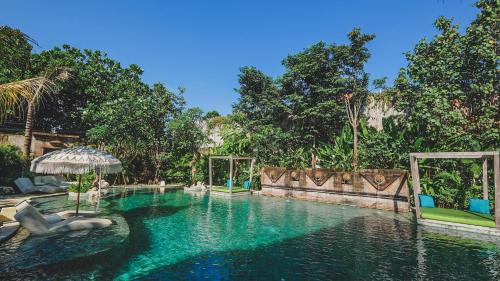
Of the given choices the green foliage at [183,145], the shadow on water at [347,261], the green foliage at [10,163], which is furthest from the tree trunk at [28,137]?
the shadow on water at [347,261]

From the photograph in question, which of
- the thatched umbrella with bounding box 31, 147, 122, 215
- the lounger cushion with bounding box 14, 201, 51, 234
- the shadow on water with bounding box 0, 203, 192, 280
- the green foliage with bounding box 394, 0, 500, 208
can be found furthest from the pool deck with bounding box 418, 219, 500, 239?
the lounger cushion with bounding box 14, 201, 51, 234

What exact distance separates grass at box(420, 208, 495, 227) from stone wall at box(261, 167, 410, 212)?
254cm

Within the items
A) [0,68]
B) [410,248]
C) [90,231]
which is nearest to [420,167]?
[410,248]

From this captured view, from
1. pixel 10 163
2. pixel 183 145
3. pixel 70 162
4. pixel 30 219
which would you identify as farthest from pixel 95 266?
pixel 183 145

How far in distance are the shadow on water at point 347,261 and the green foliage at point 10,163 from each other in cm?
1502

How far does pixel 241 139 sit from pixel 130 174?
30.7 feet

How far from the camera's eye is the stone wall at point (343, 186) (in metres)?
14.0

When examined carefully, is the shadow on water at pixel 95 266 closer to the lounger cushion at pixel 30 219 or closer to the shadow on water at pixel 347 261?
the shadow on water at pixel 347 261

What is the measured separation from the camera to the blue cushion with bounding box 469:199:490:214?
11.2 meters

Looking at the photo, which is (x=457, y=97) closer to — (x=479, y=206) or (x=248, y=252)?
(x=479, y=206)

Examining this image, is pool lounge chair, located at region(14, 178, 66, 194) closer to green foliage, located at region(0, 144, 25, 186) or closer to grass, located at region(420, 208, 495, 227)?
green foliage, located at region(0, 144, 25, 186)

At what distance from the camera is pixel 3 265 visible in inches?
222

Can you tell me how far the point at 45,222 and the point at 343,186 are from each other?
13.7 m

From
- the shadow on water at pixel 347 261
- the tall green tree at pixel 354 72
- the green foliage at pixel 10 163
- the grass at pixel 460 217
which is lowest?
the shadow on water at pixel 347 261
